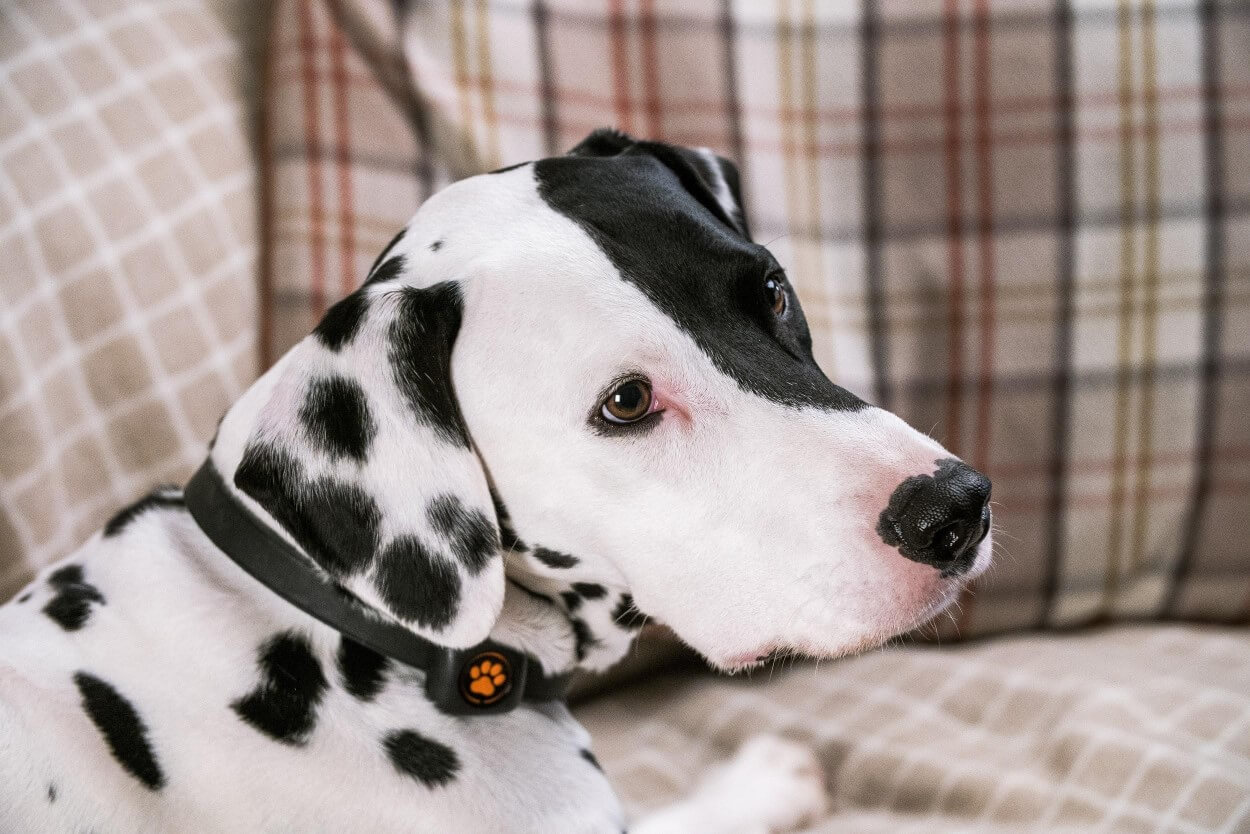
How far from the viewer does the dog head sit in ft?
3.55

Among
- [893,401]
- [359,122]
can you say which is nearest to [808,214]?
[893,401]

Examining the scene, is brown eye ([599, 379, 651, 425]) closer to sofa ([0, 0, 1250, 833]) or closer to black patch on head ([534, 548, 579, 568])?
black patch on head ([534, 548, 579, 568])

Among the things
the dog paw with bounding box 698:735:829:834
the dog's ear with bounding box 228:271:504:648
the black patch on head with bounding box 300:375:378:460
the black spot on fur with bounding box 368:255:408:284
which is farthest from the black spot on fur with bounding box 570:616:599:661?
the dog paw with bounding box 698:735:829:834

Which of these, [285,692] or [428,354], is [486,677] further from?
[428,354]

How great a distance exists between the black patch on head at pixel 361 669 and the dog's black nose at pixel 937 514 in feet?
1.79

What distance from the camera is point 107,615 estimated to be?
1.20 m

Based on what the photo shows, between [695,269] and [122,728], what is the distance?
29.2 inches

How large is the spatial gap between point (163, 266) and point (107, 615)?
86 centimetres

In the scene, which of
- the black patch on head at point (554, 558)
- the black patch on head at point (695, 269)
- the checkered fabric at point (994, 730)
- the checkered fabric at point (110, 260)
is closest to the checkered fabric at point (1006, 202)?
the checkered fabric at point (994, 730)

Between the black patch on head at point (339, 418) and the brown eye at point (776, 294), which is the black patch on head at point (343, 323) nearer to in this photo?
the black patch on head at point (339, 418)

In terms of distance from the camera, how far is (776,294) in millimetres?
1265

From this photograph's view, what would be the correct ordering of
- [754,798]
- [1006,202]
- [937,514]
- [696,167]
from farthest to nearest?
[1006,202] < [754,798] < [696,167] < [937,514]

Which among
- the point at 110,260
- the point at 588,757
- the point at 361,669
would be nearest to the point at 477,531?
the point at 361,669

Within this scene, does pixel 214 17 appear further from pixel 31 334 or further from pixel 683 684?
pixel 683 684
